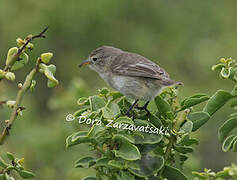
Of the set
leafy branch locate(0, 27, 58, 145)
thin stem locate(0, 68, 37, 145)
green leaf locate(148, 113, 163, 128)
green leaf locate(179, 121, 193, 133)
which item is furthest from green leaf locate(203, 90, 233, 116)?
thin stem locate(0, 68, 37, 145)

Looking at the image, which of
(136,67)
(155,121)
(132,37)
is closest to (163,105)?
(155,121)

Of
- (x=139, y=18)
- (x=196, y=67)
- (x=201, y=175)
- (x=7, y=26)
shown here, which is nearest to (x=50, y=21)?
(x=7, y=26)

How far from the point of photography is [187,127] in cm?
263

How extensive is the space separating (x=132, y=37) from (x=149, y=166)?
646 centimetres

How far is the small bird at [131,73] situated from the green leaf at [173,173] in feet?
4.85

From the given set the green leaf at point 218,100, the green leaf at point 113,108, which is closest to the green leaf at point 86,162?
the green leaf at point 113,108

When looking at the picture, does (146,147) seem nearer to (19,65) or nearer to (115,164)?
(115,164)

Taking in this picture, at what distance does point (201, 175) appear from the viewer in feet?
7.40

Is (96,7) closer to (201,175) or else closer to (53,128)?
(53,128)

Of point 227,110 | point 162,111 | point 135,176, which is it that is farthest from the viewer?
point 227,110

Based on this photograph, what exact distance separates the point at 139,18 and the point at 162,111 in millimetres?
6993

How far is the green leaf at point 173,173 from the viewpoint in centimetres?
258

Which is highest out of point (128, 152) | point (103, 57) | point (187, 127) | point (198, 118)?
point (103, 57)

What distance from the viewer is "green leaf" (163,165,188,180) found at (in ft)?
8.47
